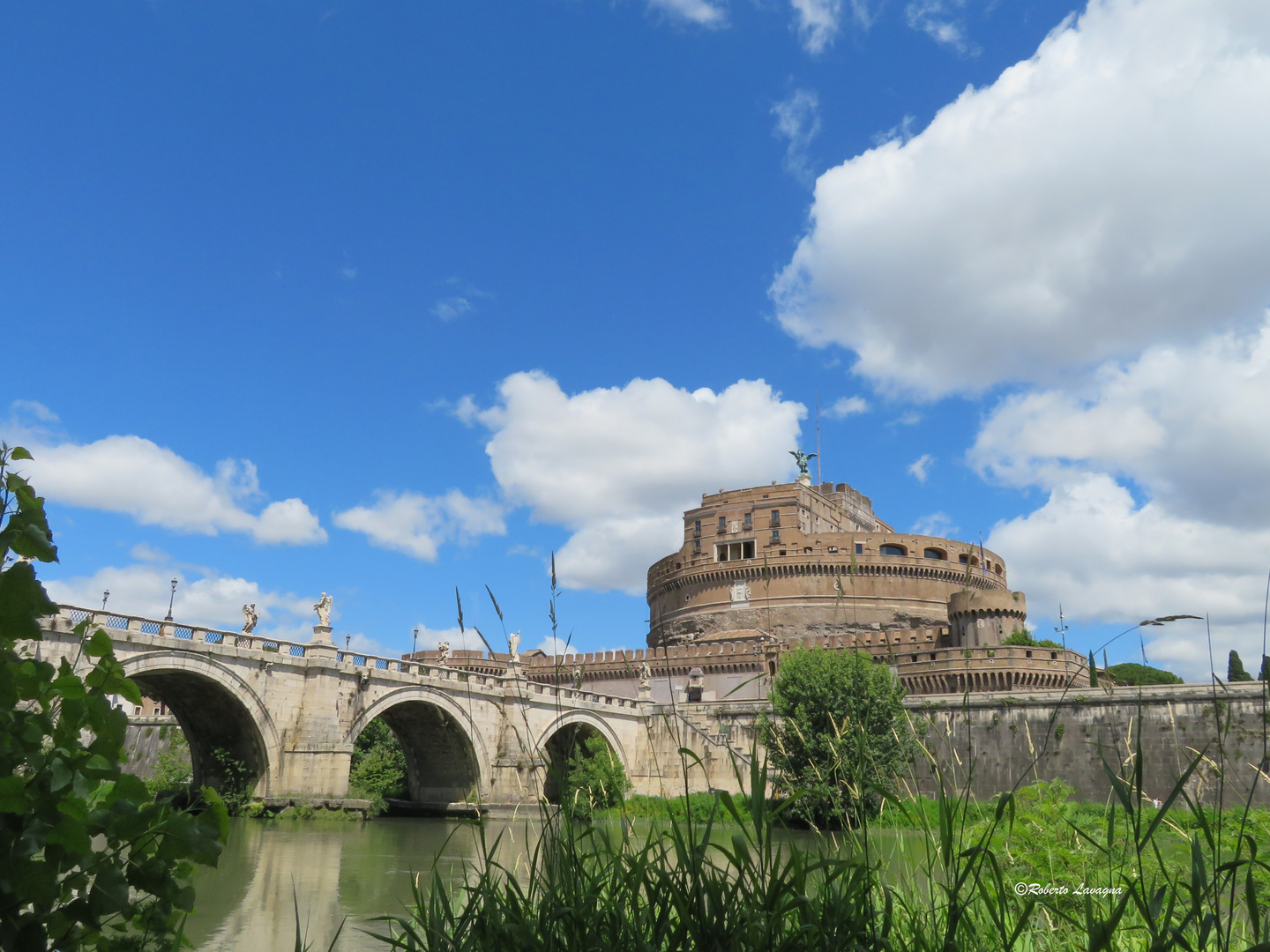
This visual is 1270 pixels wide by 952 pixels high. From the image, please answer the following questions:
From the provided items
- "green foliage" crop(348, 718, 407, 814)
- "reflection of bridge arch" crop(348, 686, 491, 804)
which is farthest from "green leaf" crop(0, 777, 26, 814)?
"green foliage" crop(348, 718, 407, 814)

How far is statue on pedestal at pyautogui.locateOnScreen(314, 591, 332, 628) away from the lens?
91.5ft

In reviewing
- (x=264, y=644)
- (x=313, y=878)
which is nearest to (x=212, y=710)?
(x=264, y=644)

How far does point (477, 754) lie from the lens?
104 feet

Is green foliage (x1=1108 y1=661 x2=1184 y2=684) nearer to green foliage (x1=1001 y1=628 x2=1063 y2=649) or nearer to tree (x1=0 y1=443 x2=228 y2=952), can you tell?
green foliage (x1=1001 y1=628 x2=1063 y2=649)

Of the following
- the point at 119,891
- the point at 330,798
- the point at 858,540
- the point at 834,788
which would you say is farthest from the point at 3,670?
the point at 858,540

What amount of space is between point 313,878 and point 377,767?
18156 millimetres

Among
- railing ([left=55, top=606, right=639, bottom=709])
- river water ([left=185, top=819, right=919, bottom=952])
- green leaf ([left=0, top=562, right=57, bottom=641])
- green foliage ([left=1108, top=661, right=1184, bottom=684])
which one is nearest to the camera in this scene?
green leaf ([left=0, top=562, right=57, bottom=641])

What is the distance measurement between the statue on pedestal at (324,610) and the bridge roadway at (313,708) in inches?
8.7

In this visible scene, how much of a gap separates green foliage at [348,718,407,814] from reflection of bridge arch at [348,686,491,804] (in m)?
0.73

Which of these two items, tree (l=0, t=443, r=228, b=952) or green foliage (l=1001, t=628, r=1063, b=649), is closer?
tree (l=0, t=443, r=228, b=952)

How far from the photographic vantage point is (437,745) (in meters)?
34.1

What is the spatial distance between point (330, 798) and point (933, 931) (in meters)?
26.7

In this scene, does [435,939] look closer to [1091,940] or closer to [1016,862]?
[1091,940]

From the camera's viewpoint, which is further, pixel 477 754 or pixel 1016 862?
pixel 477 754
